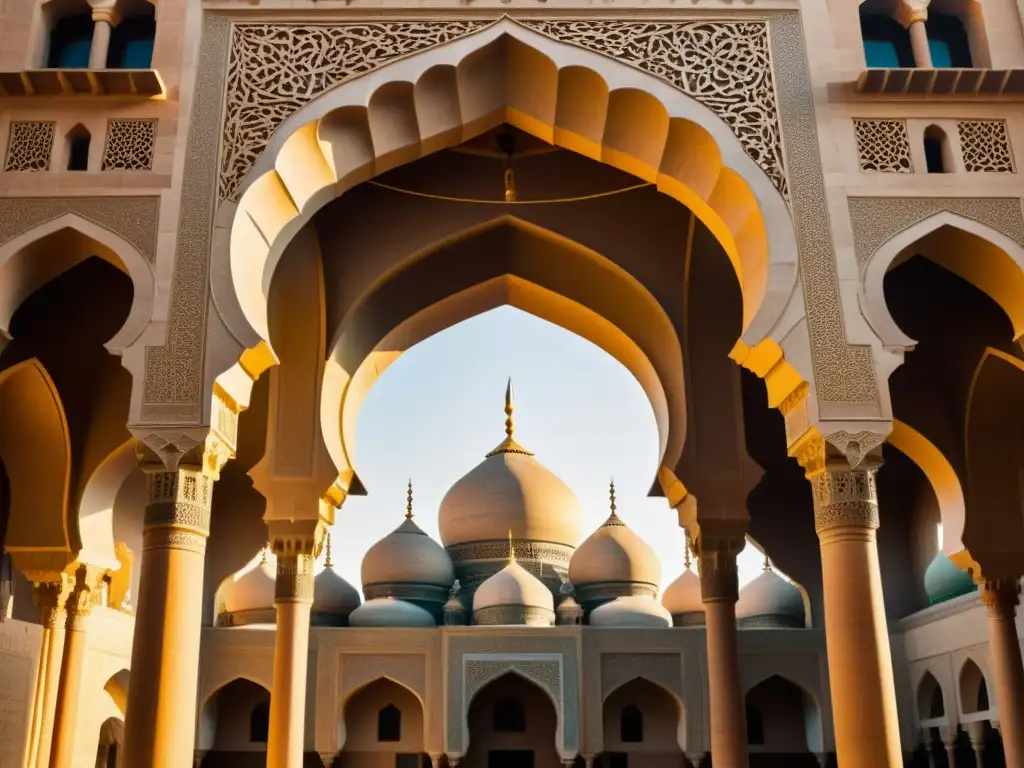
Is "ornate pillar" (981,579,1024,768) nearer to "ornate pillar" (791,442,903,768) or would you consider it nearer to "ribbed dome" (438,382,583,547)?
"ornate pillar" (791,442,903,768)

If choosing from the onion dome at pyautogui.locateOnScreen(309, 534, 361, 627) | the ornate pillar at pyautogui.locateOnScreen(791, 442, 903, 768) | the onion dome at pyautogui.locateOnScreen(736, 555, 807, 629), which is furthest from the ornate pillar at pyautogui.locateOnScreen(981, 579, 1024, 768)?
the onion dome at pyautogui.locateOnScreen(309, 534, 361, 627)

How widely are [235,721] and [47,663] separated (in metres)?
7.93

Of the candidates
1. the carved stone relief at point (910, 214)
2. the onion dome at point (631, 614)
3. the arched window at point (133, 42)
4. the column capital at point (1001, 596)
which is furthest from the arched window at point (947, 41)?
the onion dome at point (631, 614)

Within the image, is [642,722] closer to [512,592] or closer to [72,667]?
[512,592]

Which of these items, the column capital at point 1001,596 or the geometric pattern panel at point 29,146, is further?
the column capital at point 1001,596

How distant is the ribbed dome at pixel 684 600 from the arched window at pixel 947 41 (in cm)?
1291

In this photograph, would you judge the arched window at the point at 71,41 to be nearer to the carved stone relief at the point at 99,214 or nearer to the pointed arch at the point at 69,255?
the carved stone relief at the point at 99,214

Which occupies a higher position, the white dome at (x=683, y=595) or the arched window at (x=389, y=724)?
the white dome at (x=683, y=595)

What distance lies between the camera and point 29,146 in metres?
6.96

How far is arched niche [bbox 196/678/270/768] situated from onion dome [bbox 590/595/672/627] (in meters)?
5.30

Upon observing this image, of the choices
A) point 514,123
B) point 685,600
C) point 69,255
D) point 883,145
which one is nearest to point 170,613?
point 69,255

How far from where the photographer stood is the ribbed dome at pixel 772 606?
17906 millimetres

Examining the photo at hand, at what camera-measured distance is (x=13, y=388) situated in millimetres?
9008

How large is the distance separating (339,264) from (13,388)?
280 centimetres
